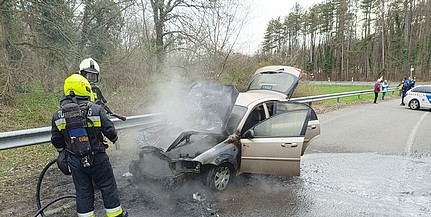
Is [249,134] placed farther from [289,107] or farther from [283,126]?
[289,107]

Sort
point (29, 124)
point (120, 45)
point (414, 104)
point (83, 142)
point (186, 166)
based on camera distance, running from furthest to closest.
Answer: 1. point (414, 104)
2. point (120, 45)
3. point (29, 124)
4. point (186, 166)
5. point (83, 142)

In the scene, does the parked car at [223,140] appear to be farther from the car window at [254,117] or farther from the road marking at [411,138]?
the road marking at [411,138]

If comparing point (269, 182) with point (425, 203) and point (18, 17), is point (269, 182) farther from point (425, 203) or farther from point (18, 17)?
point (18, 17)

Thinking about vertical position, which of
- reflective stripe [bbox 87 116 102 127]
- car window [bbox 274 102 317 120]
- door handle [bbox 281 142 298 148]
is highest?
reflective stripe [bbox 87 116 102 127]

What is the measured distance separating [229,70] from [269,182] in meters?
11.9

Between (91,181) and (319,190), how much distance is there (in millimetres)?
3499

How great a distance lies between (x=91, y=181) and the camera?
11.4ft

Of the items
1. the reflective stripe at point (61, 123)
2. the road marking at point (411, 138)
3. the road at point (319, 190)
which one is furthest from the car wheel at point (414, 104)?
the reflective stripe at point (61, 123)

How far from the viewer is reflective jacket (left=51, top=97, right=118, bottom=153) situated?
325cm

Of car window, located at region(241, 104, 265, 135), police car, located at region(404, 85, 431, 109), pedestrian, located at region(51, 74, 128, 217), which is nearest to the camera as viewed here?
pedestrian, located at region(51, 74, 128, 217)

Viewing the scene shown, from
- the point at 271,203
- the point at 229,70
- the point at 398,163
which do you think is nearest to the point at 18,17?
the point at 229,70

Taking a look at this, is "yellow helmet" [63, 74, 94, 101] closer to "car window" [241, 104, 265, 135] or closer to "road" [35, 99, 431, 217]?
"road" [35, 99, 431, 217]

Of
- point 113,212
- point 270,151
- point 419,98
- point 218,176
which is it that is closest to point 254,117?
point 270,151

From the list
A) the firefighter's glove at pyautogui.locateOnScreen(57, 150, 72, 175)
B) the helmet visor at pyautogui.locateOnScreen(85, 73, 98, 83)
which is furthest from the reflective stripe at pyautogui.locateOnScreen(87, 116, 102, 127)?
the helmet visor at pyautogui.locateOnScreen(85, 73, 98, 83)
